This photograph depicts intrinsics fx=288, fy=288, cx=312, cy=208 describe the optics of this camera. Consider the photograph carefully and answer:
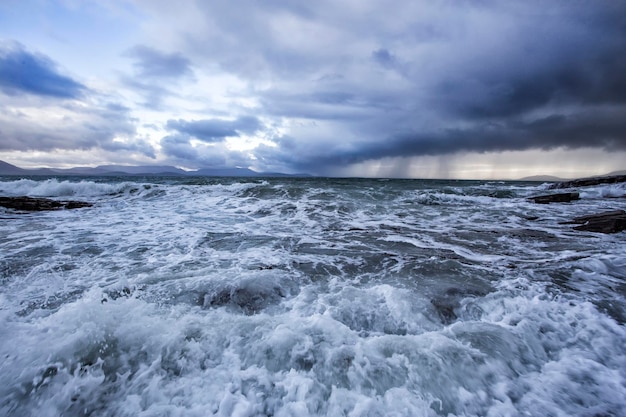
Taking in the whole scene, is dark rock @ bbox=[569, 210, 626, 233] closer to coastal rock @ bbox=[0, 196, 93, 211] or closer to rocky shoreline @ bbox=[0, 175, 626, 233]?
rocky shoreline @ bbox=[0, 175, 626, 233]

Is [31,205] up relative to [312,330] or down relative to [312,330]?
up

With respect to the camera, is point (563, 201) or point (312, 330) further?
point (563, 201)

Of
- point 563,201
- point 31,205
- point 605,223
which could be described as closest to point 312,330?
point 605,223

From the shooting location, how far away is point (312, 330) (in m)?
3.26

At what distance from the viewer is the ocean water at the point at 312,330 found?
7.84 ft

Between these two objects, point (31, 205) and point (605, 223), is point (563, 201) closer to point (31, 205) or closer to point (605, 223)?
point (605, 223)

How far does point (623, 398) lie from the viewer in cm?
235

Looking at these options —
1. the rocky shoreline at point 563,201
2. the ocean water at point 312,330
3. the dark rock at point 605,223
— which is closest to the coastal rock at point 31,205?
the rocky shoreline at point 563,201

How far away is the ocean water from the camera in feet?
7.84

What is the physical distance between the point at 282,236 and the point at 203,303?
4438 mm

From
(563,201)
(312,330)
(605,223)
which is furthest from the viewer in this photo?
(563,201)

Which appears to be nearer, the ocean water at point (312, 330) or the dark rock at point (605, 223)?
the ocean water at point (312, 330)

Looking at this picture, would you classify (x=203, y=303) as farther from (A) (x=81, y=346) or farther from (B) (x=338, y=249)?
(B) (x=338, y=249)

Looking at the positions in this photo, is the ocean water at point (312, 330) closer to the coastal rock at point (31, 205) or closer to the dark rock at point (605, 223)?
the dark rock at point (605, 223)
